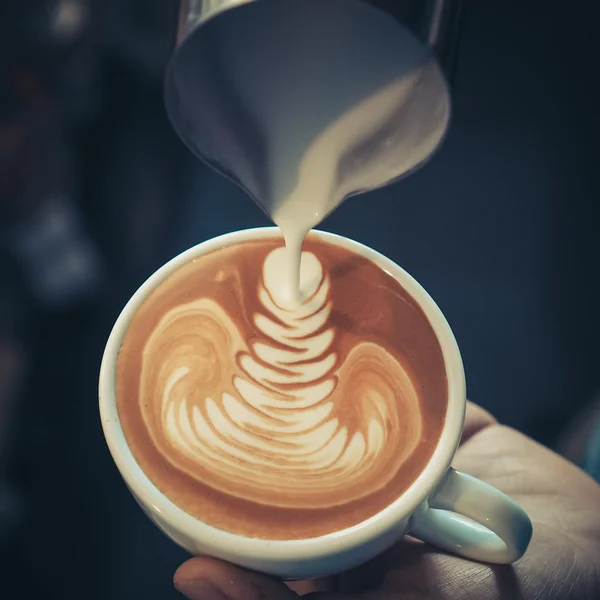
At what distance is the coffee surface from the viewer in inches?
30.1

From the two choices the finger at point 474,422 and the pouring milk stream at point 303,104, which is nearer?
the pouring milk stream at point 303,104

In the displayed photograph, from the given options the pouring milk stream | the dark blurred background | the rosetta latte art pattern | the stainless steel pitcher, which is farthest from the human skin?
the dark blurred background

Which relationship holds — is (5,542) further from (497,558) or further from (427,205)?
(427,205)

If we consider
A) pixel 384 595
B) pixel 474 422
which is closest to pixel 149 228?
pixel 474 422

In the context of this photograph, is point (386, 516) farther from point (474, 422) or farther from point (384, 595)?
point (474, 422)

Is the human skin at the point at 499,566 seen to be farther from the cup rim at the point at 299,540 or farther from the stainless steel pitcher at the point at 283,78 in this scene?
the stainless steel pitcher at the point at 283,78

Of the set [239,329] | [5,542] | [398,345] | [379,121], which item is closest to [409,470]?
[398,345]

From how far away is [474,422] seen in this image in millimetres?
1274

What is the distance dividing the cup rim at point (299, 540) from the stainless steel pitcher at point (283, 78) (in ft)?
0.60

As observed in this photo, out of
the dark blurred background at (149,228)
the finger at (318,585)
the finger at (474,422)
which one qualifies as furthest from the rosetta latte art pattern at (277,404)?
the dark blurred background at (149,228)

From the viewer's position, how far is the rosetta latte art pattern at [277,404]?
0.78m

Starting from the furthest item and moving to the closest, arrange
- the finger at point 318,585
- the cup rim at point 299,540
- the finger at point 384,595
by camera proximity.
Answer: the finger at point 318,585 → the finger at point 384,595 → the cup rim at point 299,540

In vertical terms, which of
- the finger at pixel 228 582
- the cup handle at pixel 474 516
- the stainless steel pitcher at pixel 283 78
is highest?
the stainless steel pitcher at pixel 283 78

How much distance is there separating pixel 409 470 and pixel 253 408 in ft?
0.62
